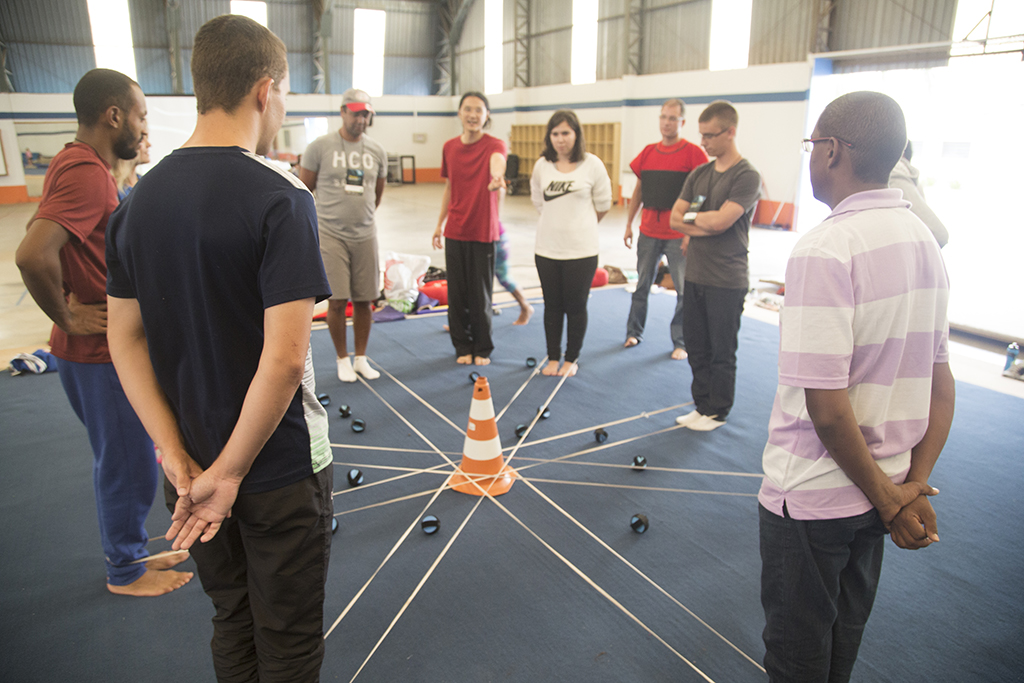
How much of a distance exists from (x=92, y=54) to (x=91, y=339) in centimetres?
2064

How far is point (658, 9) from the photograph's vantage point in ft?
48.4

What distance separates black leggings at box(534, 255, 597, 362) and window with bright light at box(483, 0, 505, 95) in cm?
1809

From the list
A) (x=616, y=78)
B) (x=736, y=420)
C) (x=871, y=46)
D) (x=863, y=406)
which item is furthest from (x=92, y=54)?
(x=863, y=406)

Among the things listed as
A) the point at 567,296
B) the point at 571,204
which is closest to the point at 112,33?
the point at 571,204

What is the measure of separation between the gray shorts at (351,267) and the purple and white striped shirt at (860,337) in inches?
131

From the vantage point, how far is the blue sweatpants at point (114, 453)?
2141 mm

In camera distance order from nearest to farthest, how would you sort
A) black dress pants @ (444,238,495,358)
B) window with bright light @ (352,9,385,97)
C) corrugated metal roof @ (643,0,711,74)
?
1. black dress pants @ (444,238,495,358)
2. corrugated metal roof @ (643,0,711,74)
3. window with bright light @ (352,9,385,97)

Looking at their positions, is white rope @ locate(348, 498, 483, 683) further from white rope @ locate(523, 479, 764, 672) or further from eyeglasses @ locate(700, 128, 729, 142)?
eyeglasses @ locate(700, 128, 729, 142)

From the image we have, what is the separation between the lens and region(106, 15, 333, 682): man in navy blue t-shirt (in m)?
1.18

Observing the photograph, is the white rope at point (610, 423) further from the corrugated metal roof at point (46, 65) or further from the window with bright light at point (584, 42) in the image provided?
the corrugated metal roof at point (46, 65)

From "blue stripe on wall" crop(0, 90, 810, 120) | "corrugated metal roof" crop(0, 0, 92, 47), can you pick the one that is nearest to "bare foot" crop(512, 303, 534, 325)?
"blue stripe on wall" crop(0, 90, 810, 120)

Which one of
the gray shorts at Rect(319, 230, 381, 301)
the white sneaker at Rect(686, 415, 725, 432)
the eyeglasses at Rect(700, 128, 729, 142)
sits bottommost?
the white sneaker at Rect(686, 415, 725, 432)

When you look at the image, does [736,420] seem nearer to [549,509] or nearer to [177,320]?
[549,509]

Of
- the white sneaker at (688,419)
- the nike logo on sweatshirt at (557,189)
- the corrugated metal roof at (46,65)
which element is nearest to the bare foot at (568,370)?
the white sneaker at (688,419)
